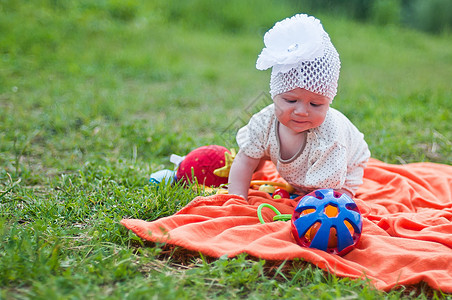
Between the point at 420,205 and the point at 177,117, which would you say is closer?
the point at 420,205

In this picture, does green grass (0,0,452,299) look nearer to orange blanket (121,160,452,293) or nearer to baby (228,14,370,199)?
orange blanket (121,160,452,293)

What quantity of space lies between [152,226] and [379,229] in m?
1.27

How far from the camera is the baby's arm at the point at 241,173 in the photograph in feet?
10.2

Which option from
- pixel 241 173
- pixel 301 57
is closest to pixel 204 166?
pixel 241 173

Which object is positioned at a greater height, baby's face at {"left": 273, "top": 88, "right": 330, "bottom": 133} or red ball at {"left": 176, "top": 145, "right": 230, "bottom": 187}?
baby's face at {"left": 273, "top": 88, "right": 330, "bottom": 133}

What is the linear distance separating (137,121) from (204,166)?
180 centimetres

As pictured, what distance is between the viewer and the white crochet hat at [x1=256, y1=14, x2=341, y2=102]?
2.66m

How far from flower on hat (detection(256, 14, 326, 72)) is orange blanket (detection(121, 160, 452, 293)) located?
2.80ft

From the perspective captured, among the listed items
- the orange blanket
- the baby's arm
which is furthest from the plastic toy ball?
the baby's arm

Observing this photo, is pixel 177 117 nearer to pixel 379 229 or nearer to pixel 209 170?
pixel 209 170

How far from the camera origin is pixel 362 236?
2658 millimetres

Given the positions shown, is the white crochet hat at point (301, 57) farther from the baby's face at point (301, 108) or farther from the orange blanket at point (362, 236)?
the orange blanket at point (362, 236)

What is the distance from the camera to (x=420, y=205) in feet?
10.7

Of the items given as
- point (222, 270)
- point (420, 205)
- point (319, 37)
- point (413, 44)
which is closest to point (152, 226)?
point (222, 270)
